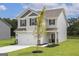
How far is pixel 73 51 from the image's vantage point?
5.72m

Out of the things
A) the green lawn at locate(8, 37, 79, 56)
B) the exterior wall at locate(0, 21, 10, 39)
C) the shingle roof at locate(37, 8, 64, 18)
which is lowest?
the green lawn at locate(8, 37, 79, 56)

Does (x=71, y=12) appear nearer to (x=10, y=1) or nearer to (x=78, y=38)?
(x=78, y=38)

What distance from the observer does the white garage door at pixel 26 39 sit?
584 cm

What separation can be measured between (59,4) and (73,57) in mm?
697

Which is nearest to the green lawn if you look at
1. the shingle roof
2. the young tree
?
the young tree

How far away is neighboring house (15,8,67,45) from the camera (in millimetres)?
5773

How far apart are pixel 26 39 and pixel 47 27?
0.32 meters

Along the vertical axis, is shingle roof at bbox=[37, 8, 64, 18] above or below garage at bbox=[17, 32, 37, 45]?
above

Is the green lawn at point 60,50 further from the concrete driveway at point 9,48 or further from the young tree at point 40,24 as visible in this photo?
the young tree at point 40,24

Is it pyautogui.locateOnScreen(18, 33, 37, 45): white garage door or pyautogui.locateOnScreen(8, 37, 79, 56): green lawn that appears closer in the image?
pyautogui.locateOnScreen(8, 37, 79, 56): green lawn

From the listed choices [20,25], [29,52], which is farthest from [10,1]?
[29,52]

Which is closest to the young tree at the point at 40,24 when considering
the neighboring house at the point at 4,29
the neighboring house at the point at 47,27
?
the neighboring house at the point at 47,27

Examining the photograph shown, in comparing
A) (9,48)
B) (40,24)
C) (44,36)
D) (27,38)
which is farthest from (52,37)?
(9,48)

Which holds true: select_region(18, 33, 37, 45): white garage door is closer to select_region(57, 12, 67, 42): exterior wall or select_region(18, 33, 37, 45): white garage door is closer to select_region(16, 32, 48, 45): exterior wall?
Result: select_region(16, 32, 48, 45): exterior wall
